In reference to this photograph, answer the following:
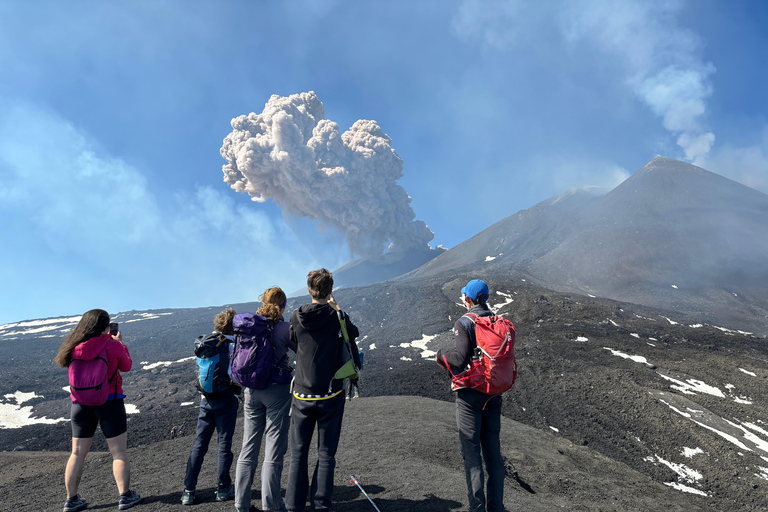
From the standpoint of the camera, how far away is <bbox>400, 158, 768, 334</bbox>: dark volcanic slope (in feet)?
103

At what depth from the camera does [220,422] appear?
400 centimetres

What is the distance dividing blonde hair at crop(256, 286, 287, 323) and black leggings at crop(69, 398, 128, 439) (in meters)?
1.74

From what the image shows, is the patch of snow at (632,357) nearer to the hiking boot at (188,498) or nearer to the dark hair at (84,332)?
the hiking boot at (188,498)

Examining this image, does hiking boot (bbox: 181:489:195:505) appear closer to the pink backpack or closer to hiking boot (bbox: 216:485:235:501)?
hiking boot (bbox: 216:485:235:501)

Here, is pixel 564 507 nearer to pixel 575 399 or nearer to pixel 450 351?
pixel 450 351

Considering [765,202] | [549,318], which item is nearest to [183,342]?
[549,318]

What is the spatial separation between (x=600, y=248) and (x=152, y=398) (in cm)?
4360

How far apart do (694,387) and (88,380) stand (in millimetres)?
16803

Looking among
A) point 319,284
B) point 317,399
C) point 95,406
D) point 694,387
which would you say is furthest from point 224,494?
point 694,387

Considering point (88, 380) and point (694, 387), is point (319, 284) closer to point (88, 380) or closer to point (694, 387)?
point (88, 380)

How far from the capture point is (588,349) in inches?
653

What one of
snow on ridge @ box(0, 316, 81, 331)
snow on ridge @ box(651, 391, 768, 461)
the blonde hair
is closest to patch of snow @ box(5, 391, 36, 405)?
the blonde hair

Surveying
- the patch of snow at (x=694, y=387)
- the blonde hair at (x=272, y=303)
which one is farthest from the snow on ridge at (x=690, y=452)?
the blonde hair at (x=272, y=303)

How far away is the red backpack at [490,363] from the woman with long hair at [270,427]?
1620mm
